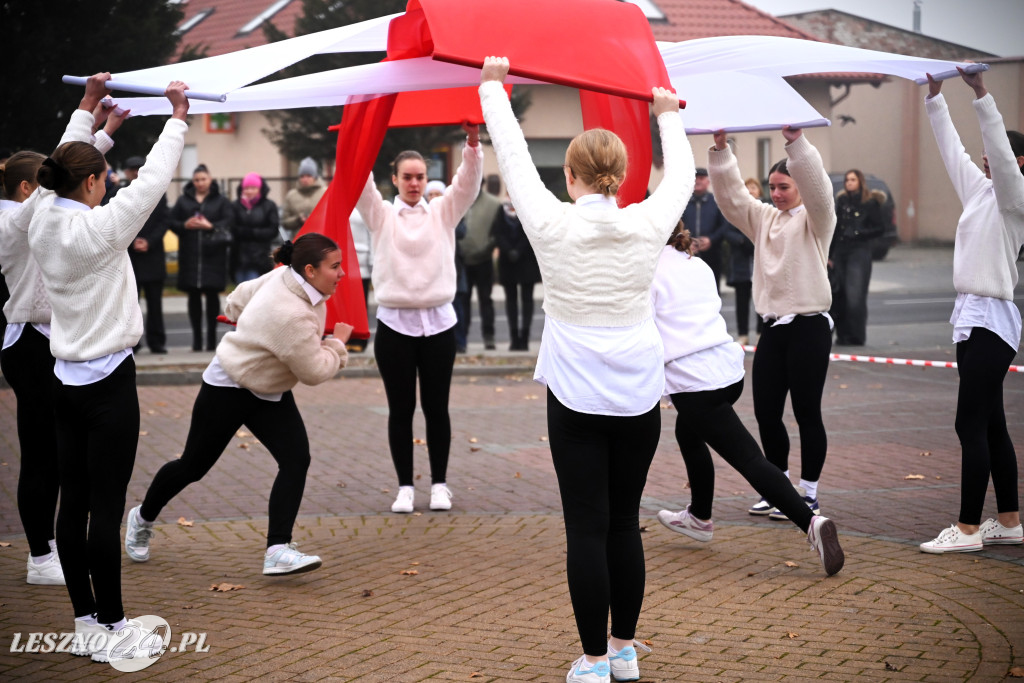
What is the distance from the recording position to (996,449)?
625 cm

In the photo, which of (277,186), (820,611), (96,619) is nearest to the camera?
(96,619)

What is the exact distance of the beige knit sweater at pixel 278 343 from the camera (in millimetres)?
5625

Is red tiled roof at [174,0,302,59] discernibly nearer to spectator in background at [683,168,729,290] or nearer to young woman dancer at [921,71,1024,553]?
spectator in background at [683,168,729,290]

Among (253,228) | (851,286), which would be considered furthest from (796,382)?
(253,228)

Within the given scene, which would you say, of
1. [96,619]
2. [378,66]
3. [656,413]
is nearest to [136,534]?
[96,619]

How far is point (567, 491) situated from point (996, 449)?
125 inches

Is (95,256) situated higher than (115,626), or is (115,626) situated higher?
(95,256)

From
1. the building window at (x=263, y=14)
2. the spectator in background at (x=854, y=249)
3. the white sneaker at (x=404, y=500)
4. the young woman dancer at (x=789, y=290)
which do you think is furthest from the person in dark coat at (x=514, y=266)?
the building window at (x=263, y=14)

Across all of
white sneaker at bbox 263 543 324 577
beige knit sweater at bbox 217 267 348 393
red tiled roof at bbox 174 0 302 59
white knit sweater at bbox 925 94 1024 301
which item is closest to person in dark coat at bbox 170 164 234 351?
beige knit sweater at bbox 217 267 348 393

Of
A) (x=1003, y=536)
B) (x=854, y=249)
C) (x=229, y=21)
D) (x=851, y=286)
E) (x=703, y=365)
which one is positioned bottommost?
(x=1003, y=536)

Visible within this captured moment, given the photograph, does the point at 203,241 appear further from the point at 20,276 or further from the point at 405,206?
the point at 20,276

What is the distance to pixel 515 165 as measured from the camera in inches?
164

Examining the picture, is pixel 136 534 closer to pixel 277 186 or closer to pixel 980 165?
pixel 980 165

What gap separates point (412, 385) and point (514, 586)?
6.32 ft
